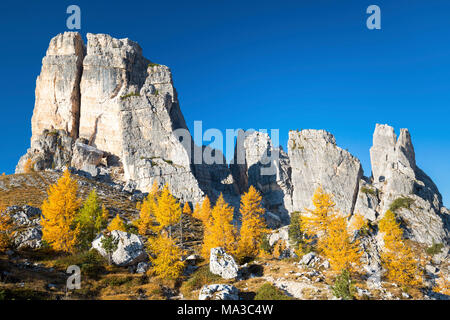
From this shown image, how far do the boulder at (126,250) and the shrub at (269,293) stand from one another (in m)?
16.3

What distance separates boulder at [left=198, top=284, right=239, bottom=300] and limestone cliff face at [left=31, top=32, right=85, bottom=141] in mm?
127685

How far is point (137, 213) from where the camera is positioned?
6912 cm

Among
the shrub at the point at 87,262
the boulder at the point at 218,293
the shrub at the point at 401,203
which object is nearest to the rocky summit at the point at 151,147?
the shrub at the point at 401,203

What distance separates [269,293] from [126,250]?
18.5 m

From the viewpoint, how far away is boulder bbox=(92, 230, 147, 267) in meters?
31.1

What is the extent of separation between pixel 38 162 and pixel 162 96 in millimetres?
58307

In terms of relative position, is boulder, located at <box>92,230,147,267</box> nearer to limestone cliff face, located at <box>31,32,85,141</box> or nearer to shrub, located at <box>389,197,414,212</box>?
shrub, located at <box>389,197,414,212</box>

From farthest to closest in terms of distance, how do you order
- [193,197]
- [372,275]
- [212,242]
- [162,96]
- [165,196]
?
[162,96]
[193,197]
[165,196]
[212,242]
[372,275]

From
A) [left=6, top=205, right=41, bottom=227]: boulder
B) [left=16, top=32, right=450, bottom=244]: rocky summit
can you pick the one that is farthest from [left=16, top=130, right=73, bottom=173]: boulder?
[left=6, top=205, right=41, bottom=227]: boulder

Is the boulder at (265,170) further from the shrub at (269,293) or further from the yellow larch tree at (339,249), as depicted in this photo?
the shrub at (269,293)

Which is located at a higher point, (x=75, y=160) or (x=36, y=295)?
(x=75, y=160)

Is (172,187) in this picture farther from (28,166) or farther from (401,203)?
(401,203)
